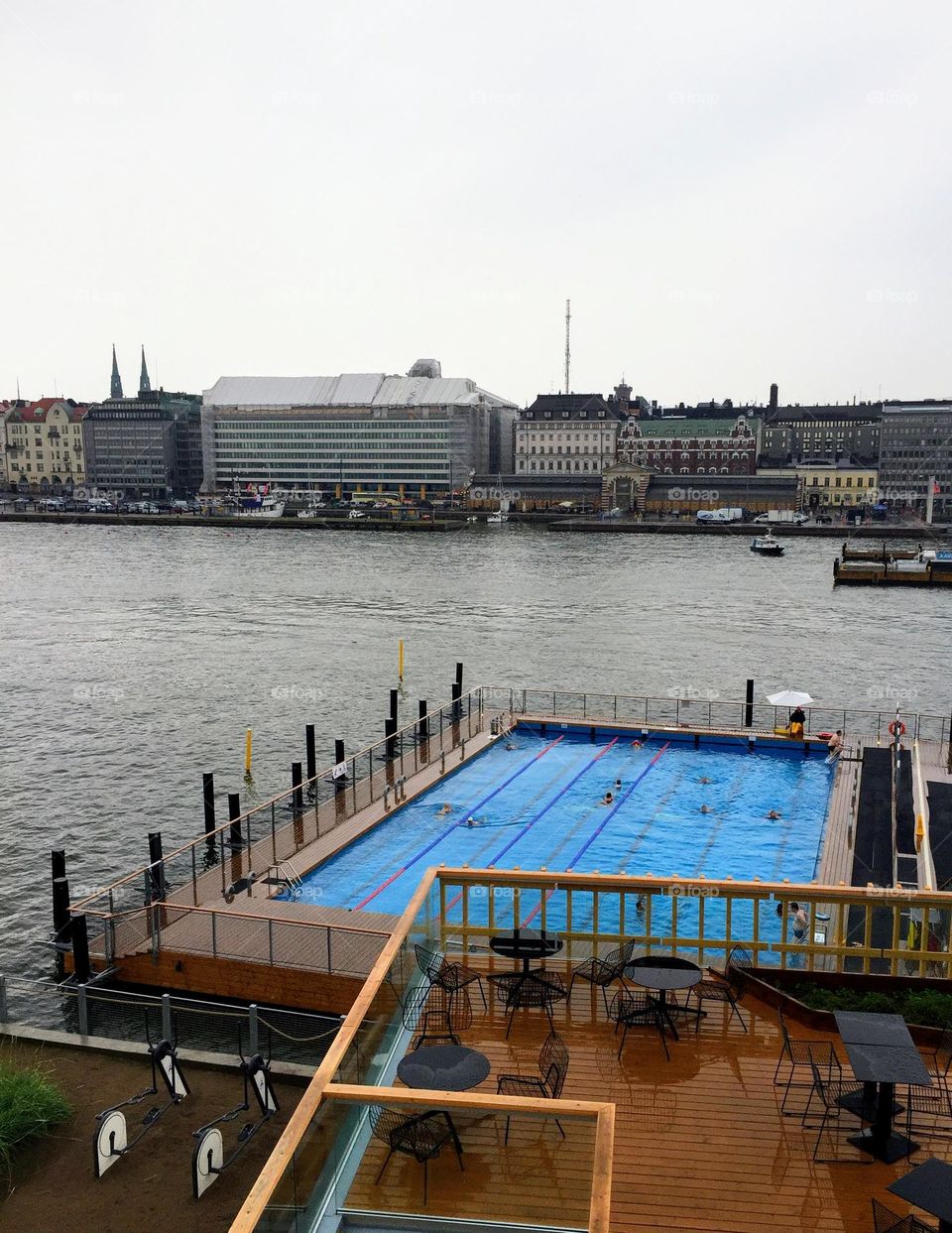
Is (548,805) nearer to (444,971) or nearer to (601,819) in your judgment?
(601,819)

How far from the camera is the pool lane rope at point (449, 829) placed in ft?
69.6

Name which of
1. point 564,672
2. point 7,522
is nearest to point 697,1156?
point 564,672

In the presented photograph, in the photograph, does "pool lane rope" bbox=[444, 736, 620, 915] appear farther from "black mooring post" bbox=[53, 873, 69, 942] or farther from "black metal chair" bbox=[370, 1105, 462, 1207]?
"black metal chair" bbox=[370, 1105, 462, 1207]

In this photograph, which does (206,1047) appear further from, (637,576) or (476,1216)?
(637,576)

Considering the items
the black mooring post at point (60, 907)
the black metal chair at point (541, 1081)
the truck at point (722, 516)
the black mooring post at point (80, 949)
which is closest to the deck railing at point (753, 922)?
the black metal chair at point (541, 1081)

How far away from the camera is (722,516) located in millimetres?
161625

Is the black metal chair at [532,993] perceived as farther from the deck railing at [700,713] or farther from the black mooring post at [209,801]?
the deck railing at [700,713]

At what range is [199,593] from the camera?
83688 mm

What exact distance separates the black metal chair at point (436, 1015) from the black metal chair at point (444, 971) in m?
0.06

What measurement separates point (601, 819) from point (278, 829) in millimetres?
8059

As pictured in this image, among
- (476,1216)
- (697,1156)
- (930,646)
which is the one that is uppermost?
(476,1216)

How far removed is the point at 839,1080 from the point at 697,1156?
1.50 metres

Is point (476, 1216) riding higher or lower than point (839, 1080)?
higher

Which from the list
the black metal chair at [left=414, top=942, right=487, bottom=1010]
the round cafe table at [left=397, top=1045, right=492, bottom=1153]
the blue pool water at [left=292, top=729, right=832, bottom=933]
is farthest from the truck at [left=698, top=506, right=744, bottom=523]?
the round cafe table at [left=397, top=1045, right=492, bottom=1153]
